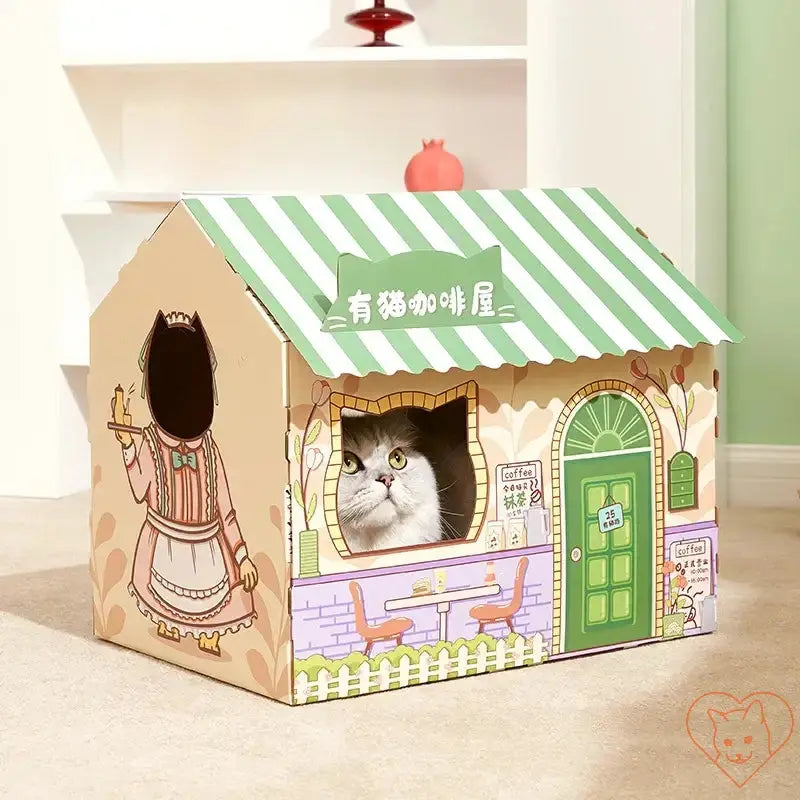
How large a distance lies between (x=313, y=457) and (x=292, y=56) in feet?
4.36

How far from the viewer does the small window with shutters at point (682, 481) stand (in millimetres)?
1508

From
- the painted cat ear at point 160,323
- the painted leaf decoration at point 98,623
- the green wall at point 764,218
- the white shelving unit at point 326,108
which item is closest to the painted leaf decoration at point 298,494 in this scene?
the painted cat ear at point 160,323

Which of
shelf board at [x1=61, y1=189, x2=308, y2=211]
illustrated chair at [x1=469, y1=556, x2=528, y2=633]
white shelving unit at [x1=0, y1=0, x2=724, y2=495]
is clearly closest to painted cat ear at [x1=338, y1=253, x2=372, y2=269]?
illustrated chair at [x1=469, y1=556, x2=528, y2=633]

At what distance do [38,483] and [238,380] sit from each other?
135 centimetres

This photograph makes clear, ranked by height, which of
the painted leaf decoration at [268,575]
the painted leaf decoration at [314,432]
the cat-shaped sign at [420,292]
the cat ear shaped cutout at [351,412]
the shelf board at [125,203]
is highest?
the shelf board at [125,203]

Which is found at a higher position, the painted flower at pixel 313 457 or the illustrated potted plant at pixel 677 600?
the painted flower at pixel 313 457

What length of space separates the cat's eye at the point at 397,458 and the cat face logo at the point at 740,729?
37 centimetres

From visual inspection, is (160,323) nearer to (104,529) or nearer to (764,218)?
(104,529)

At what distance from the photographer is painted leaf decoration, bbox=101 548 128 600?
1.52 meters

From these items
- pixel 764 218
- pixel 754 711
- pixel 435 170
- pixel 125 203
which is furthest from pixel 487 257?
pixel 125 203

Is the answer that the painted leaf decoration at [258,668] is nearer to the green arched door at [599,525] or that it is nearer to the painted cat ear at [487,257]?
the green arched door at [599,525]

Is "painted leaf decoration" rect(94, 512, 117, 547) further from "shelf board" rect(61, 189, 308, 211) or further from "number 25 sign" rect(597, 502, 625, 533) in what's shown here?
"shelf board" rect(61, 189, 308, 211)

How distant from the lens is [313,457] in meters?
1.32

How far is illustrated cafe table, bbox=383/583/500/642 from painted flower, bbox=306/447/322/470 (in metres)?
0.16
